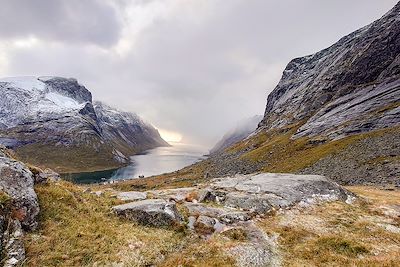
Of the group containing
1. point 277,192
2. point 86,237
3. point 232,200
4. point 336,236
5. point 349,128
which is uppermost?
point 349,128

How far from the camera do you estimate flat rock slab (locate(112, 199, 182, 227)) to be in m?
21.8

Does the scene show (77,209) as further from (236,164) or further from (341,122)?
(341,122)

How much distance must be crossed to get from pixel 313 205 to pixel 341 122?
109230 millimetres

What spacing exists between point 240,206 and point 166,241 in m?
11.2

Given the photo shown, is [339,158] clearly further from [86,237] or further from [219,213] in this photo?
[86,237]

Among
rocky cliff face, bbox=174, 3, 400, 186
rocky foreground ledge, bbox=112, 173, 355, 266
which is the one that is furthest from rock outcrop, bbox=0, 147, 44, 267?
rocky cliff face, bbox=174, 3, 400, 186

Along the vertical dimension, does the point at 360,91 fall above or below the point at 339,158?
above

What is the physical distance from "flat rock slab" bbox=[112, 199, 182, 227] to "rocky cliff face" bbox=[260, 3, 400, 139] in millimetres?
102182

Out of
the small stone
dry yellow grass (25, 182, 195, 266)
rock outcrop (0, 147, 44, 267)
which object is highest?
rock outcrop (0, 147, 44, 267)

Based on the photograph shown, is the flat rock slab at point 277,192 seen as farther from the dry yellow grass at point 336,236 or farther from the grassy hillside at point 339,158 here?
the grassy hillside at point 339,158

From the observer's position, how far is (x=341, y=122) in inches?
4998

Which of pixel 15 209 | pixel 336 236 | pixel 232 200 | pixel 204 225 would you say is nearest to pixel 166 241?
pixel 204 225

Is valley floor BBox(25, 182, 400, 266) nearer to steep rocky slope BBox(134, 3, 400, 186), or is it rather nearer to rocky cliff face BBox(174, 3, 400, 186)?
rocky cliff face BBox(174, 3, 400, 186)

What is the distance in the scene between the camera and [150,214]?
2208 centimetres
